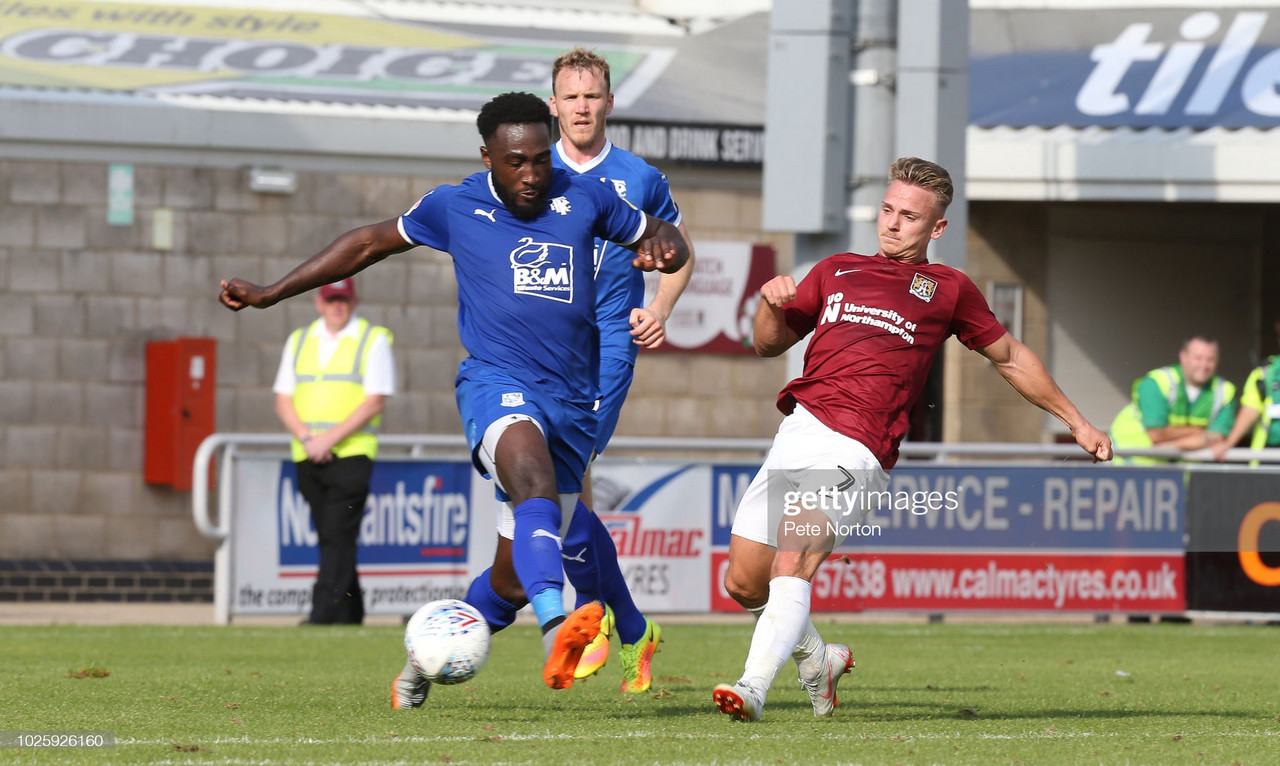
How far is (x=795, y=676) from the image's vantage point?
28.7 feet

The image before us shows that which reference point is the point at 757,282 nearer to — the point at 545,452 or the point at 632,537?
the point at 632,537

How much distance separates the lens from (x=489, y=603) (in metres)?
6.49

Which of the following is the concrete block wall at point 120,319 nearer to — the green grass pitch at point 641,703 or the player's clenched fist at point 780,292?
the green grass pitch at point 641,703

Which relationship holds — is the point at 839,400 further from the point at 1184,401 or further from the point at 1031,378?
the point at 1184,401

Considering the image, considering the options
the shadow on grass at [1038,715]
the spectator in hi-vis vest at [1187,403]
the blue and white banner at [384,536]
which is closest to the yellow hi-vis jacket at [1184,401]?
the spectator in hi-vis vest at [1187,403]

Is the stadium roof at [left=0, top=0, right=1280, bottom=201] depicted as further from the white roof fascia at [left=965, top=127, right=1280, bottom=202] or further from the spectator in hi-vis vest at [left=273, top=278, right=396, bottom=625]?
the spectator in hi-vis vest at [left=273, top=278, right=396, bottom=625]

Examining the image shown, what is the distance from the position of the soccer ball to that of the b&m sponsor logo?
6086 millimetres

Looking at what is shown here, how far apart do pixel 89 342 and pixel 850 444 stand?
1012 cm

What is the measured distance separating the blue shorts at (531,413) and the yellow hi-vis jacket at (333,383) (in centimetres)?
543

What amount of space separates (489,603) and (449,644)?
76cm

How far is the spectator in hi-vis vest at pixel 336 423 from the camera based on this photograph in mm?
11398

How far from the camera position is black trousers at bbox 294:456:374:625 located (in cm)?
1138

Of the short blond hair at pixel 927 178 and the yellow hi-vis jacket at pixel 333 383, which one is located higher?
the short blond hair at pixel 927 178

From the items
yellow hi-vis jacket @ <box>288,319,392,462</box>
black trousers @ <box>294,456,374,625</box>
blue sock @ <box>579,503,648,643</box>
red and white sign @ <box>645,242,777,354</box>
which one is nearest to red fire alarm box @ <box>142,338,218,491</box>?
yellow hi-vis jacket @ <box>288,319,392,462</box>
